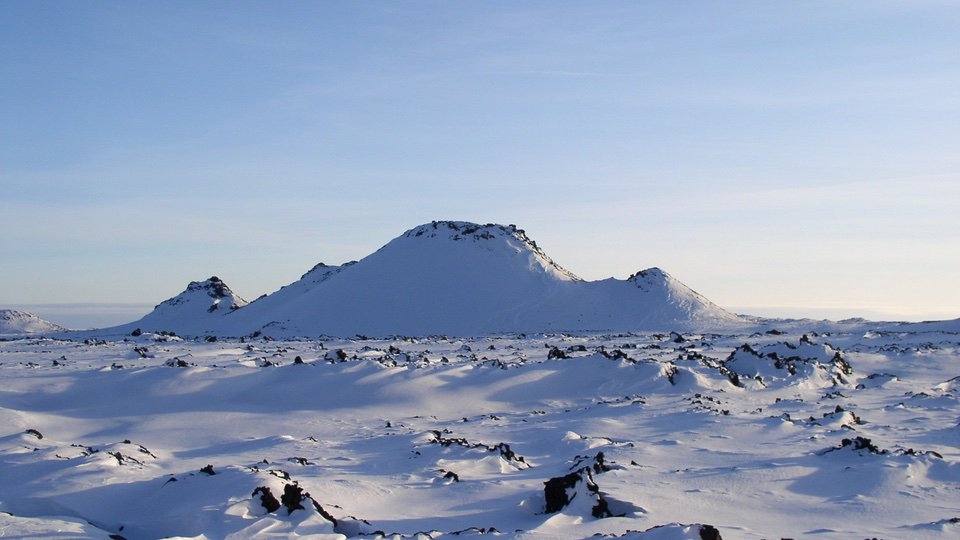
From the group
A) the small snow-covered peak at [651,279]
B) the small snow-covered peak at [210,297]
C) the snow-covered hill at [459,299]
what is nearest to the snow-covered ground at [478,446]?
the snow-covered hill at [459,299]

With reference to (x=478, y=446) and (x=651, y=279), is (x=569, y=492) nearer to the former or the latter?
(x=478, y=446)

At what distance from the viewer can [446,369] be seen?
2103 cm

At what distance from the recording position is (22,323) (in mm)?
66875

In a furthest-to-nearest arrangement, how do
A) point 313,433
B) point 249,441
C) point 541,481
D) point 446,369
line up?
point 446,369, point 313,433, point 249,441, point 541,481

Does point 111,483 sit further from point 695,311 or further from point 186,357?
point 695,311

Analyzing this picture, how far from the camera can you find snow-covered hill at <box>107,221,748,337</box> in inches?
1843

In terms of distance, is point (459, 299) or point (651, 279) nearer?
point (459, 299)

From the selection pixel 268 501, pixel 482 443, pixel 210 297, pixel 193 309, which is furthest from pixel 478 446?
pixel 210 297

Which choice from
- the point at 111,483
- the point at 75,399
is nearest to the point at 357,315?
the point at 75,399

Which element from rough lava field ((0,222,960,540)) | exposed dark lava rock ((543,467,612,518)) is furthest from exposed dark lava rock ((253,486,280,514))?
exposed dark lava rock ((543,467,612,518))

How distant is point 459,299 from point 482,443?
116 ft

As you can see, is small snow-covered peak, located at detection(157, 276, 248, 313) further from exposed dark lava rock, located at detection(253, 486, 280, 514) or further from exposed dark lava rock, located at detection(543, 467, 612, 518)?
exposed dark lava rock, located at detection(543, 467, 612, 518)

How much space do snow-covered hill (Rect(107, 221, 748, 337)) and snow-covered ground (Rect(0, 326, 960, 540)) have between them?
2070 centimetres

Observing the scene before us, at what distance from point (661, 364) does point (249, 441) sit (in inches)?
475
